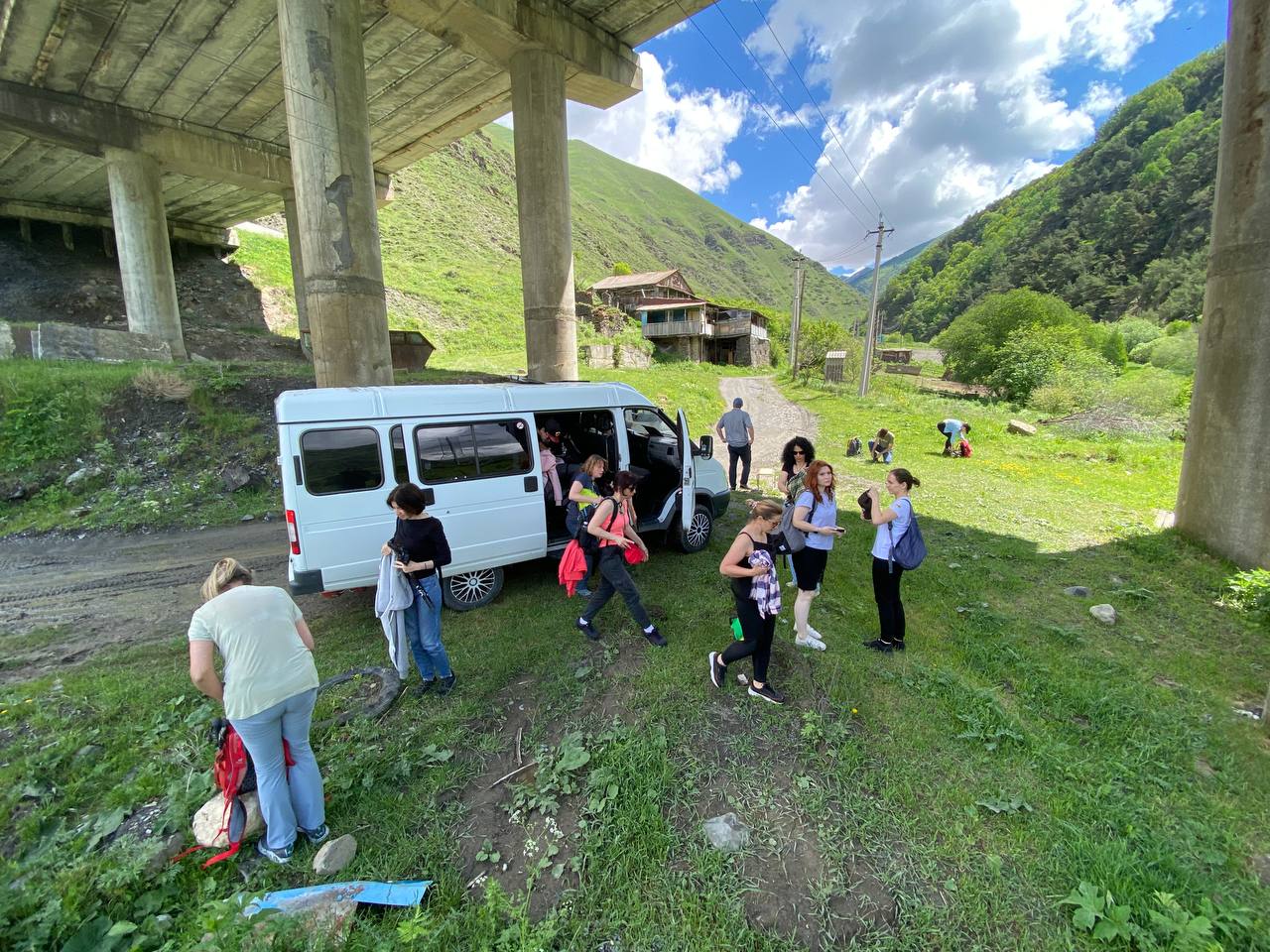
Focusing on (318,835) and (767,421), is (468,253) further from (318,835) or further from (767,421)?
(318,835)

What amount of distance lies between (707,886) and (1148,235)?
277 ft

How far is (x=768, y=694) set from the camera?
4.05 metres

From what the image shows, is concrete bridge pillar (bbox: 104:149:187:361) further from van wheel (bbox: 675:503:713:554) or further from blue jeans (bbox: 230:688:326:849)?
blue jeans (bbox: 230:688:326:849)

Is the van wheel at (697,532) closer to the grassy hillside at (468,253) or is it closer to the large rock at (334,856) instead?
the large rock at (334,856)

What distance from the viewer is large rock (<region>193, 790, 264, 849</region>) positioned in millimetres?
2734

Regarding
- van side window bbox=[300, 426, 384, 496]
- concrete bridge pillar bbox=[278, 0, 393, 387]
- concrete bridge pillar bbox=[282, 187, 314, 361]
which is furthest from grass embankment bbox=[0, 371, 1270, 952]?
concrete bridge pillar bbox=[282, 187, 314, 361]

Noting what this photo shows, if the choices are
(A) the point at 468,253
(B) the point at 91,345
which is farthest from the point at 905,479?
(A) the point at 468,253

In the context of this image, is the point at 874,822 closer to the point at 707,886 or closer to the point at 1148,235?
the point at 707,886

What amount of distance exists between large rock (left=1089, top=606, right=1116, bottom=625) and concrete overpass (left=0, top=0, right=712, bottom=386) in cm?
1019

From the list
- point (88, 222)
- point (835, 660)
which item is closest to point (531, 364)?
point (835, 660)

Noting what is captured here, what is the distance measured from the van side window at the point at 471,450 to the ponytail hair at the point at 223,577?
236 cm

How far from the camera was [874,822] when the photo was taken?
299cm

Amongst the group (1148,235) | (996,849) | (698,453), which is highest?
(1148,235)

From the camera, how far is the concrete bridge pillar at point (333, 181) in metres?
7.98
